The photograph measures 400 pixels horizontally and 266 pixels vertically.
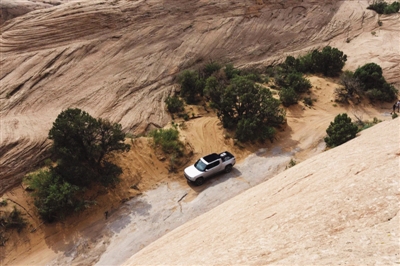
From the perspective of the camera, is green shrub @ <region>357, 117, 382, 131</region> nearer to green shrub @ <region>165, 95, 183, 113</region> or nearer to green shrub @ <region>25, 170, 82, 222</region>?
green shrub @ <region>165, 95, 183, 113</region>

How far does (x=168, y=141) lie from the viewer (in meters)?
20.2

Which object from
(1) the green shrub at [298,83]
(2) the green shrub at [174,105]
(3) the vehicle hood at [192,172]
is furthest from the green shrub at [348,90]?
(3) the vehicle hood at [192,172]

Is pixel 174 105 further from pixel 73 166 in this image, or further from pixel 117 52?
pixel 73 166

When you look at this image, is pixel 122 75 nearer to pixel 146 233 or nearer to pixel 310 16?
pixel 146 233

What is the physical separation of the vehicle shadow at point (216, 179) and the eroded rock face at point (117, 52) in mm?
6917

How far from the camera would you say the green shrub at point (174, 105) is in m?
24.6

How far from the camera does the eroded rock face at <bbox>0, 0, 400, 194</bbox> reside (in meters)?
20.5

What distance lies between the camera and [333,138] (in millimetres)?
19719

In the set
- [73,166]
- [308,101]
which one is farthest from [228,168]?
Result: [308,101]

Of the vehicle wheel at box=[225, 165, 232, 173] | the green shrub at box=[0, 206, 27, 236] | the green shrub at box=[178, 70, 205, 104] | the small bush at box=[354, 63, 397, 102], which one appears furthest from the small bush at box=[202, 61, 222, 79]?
the green shrub at box=[0, 206, 27, 236]

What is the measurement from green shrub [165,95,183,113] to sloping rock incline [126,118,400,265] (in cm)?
1419

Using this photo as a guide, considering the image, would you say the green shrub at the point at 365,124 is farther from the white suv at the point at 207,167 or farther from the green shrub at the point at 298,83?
the white suv at the point at 207,167

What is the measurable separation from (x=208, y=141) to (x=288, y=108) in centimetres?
900

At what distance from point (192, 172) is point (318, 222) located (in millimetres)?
11580
